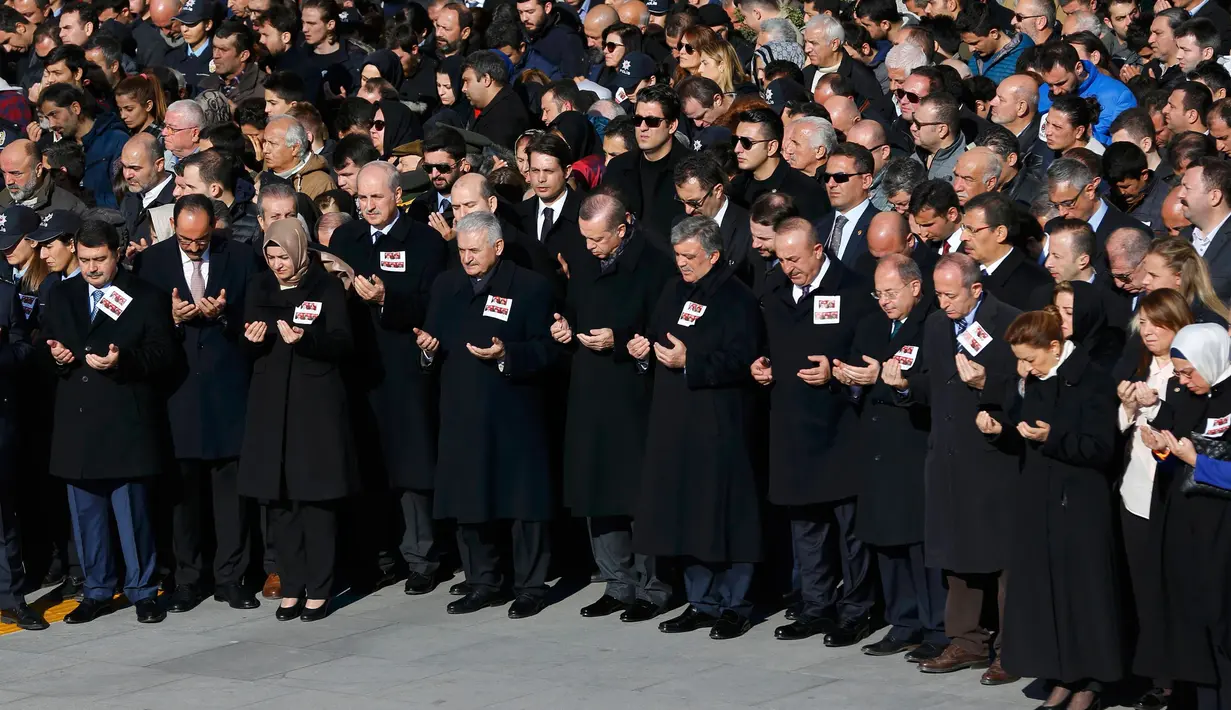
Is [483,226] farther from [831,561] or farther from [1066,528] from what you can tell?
[1066,528]

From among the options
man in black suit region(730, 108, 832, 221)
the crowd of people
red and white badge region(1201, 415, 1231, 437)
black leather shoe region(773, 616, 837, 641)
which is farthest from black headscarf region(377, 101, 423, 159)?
red and white badge region(1201, 415, 1231, 437)

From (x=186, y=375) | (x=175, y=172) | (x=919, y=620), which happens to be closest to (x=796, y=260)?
(x=919, y=620)

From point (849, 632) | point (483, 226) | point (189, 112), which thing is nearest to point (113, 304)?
point (483, 226)

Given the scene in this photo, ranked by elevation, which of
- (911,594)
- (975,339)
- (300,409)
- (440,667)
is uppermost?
(975,339)

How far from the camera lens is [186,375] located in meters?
10.3

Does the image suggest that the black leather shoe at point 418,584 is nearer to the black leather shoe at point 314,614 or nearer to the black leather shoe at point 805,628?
the black leather shoe at point 314,614

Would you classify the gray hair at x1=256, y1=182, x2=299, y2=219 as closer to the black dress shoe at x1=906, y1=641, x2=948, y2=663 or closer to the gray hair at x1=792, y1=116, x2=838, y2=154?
the gray hair at x1=792, y1=116, x2=838, y2=154

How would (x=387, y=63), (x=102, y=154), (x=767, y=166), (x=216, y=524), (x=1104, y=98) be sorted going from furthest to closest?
(x=387, y=63), (x=102, y=154), (x=1104, y=98), (x=767, y=166), (x=216, y=524)

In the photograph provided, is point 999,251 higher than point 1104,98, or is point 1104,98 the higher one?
point 1104,98

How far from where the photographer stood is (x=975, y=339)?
8.36 m

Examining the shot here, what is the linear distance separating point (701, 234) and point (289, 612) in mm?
2975

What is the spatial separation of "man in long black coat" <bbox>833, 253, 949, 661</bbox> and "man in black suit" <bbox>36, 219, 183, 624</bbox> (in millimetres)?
3719

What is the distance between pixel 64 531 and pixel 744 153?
455 cm

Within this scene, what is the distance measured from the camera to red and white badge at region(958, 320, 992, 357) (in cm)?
836
